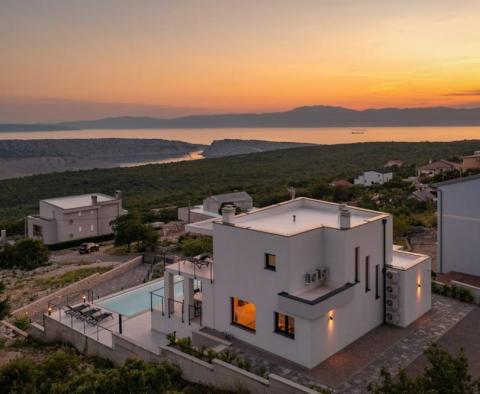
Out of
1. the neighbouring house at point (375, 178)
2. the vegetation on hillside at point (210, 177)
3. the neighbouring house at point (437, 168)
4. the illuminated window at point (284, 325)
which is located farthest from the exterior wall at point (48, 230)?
the neighbouring house at point (437, 168)

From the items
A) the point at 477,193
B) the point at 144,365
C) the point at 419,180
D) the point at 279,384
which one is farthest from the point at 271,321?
the point at 419,180

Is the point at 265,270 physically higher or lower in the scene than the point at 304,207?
lower

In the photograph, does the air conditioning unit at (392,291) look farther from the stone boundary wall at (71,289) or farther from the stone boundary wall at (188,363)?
the stone boundary wall at (71,289)

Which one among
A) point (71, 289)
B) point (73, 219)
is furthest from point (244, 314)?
point (73, 219)

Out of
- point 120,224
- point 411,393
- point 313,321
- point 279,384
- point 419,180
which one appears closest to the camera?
point 411,393

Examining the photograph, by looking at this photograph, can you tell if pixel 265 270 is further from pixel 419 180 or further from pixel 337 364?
pixel 419 180

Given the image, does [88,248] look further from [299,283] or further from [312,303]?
[312,303]
